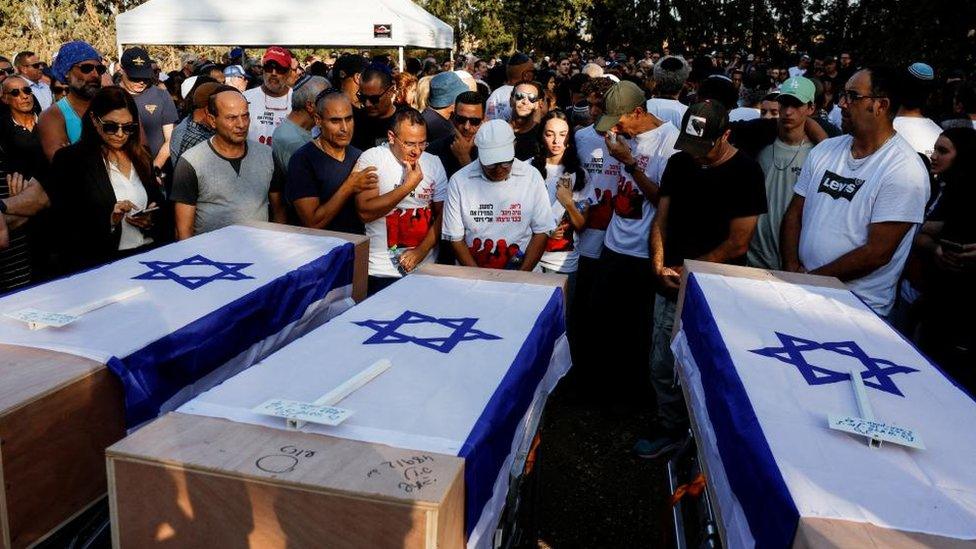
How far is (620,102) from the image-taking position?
12.7ft

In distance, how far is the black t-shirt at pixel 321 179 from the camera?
144 inches

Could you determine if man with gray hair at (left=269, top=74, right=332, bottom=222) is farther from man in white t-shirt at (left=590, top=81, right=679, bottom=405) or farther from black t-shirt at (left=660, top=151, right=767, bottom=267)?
black t-shirt at (left=660, top=151, right=767, bottom=267)

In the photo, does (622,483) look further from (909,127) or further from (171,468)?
(909,127)

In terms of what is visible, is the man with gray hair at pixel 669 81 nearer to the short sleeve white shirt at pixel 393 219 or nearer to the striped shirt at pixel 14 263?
the short sleeve white shirt at pixel 393 219

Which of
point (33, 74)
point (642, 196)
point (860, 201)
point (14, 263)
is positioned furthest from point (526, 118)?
point (33, 74)

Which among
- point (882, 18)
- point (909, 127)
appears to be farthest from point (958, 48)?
point (909, 127)

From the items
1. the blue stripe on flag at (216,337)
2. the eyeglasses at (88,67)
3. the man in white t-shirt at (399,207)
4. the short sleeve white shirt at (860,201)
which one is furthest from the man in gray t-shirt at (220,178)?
the short sleeve white shirt at (860,201)

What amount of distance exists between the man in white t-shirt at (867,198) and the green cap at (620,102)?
1.00 m

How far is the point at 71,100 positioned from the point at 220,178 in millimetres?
2230

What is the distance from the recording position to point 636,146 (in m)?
4.00

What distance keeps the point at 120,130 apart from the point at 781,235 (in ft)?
10.6

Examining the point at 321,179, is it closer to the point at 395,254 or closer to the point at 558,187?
the point at 395,254

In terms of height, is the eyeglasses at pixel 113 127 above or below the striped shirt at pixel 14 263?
above

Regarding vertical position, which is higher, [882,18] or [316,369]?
[882,18]
